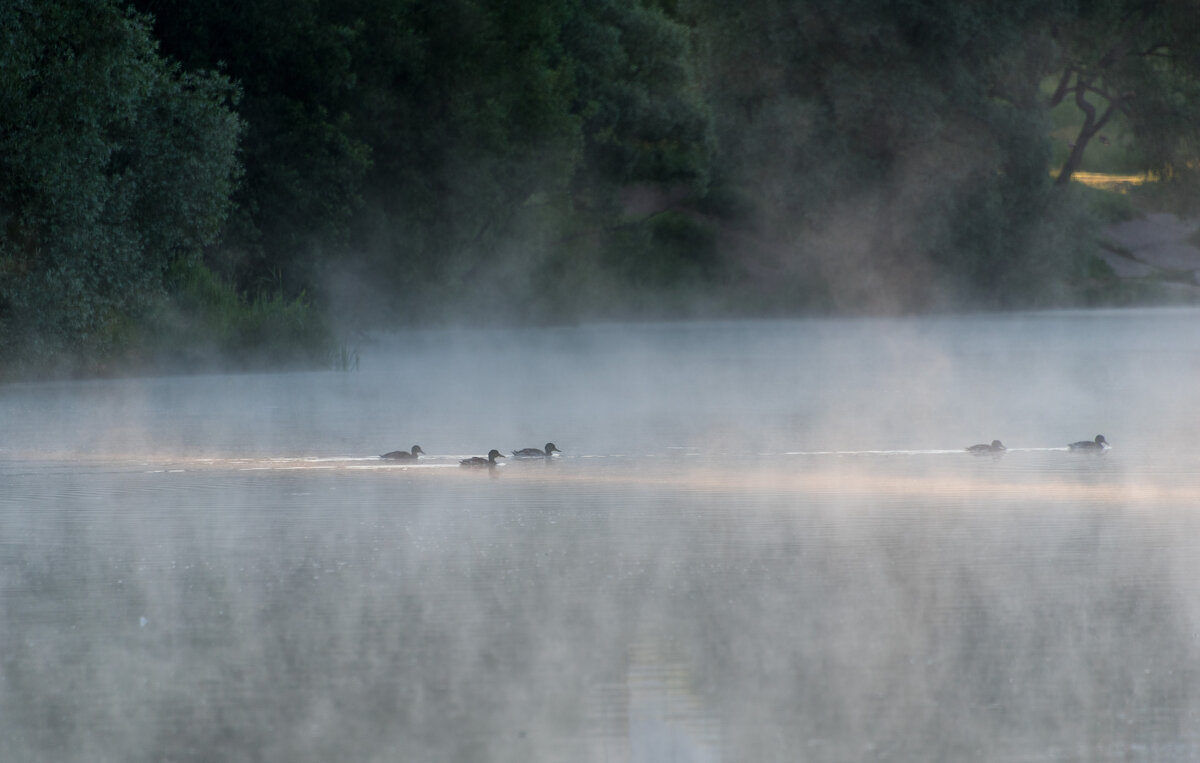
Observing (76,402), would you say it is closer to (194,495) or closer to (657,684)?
(194,495)

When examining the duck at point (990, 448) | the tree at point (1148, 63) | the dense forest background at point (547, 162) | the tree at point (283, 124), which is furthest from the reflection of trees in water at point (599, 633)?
the tree at point (1148, 63)

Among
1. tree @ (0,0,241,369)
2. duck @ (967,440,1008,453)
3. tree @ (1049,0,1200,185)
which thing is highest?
tree @ (1049,0,1200,185)

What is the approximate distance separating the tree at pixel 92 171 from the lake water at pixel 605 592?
516cm

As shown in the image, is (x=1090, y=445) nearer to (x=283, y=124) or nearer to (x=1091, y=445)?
(x=1091, y=445)

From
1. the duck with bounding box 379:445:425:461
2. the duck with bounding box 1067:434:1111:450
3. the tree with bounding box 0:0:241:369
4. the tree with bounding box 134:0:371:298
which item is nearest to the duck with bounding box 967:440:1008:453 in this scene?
the duck with bounding box 1067:434:1111:450

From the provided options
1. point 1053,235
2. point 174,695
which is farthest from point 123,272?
point 1053,235

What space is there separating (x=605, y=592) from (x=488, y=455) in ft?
17.7

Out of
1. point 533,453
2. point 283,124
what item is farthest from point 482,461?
point 283,124

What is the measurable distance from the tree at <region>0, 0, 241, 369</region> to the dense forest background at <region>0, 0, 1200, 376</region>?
4 centimetres

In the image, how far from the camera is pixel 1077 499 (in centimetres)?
998

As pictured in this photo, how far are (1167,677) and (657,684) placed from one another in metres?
1.73

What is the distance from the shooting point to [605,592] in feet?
23.3

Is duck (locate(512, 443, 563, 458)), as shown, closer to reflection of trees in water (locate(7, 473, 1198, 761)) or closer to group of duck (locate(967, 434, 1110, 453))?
reflection of trees in water (locate(7, 473, 1198, 761))

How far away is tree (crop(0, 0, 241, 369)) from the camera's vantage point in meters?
19.2
